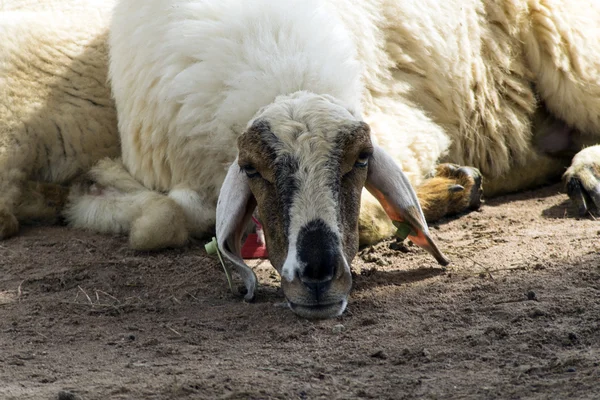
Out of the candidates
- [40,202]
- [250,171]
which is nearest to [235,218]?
[250,171]

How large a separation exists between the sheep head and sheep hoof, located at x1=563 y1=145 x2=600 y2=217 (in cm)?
157

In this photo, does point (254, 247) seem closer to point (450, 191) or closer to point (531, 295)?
point (450, 191)

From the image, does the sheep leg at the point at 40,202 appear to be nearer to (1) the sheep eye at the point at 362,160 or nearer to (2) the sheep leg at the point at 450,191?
(2) the sheep leg at the point at 450,191

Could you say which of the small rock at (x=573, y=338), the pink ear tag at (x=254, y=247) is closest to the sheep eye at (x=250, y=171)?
the pink ear tag at (x=254, y=247)

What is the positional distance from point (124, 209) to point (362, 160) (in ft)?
6.55

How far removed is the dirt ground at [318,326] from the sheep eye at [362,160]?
0.60m

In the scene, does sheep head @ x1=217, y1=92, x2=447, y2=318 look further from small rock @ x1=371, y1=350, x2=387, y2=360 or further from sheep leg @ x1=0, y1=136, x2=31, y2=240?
sheep leg @ x1=0, y1=136, x2=31, y2=240

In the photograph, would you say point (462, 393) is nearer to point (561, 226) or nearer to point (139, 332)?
point (139, 332)

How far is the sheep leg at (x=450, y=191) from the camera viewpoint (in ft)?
17.7

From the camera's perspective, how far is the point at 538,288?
392 cm

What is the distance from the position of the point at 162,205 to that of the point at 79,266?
0.65 m

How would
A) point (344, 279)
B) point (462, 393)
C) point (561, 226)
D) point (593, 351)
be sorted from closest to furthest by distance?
1. point (462, 393)
2. point (593, 351)
3. point (344, 279)
4. point (561, 226)

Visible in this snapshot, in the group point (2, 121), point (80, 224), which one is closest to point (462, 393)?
point (80, 224)

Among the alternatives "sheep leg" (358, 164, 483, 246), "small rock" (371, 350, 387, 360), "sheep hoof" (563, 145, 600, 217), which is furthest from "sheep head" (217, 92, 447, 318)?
"sheep hoof" (563, 145, 600, 217)
